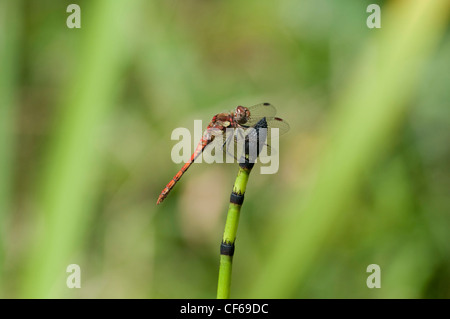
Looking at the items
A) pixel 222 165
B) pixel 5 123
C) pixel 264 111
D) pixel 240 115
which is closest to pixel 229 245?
pixel 240 115

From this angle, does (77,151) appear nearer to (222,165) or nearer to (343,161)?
(343,161)

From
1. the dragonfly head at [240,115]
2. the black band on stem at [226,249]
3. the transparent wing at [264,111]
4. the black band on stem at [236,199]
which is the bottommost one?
the black band on stem at [226,249]

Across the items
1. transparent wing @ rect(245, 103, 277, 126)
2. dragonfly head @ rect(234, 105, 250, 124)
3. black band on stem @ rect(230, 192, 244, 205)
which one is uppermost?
transparent wing @ rect(245, 103, 277, 126)

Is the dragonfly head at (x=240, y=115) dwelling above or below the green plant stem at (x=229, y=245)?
above

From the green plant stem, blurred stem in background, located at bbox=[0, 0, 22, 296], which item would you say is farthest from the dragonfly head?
blurred stem in background, located at bbox=[0, 0, 22, 296]

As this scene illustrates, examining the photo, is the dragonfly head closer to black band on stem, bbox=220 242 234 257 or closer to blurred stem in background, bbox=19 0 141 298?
blurred stem in background, bbox=19 0 141 298

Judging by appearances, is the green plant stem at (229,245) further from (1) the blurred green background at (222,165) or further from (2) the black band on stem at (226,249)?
(1) the blurred green background at (222,165)

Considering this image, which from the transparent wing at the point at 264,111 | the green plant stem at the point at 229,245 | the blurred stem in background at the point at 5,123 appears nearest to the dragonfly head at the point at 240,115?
the transparent wing at the point at 264,111
